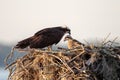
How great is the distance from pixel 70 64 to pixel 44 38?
48.2 inches

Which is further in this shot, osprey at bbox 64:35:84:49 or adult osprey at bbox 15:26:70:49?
adult osprey at bbox 15:26:70:49

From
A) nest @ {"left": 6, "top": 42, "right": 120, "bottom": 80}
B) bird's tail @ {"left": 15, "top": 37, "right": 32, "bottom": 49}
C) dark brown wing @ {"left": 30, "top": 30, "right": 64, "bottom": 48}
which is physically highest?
dark brown wing @ {"left": 30, "top": 30, "right": 64, "bottom": 48}

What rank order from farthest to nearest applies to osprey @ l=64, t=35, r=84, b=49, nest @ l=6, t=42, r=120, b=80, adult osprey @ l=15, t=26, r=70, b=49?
adult osprey @ l=15, t=26, r=70, b=49 < osprey @ l=64, t=35, r=84, b=49 < nest @ l=6, t=42, r=120, b=80

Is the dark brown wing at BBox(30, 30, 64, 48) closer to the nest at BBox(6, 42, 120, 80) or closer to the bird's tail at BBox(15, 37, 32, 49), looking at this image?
the bird's tail at BBox(15, 37, 32, 49)

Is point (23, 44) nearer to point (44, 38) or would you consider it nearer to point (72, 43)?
point (44, 38)

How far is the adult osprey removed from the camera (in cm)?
1157

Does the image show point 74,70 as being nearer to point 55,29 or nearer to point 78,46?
point 78,46

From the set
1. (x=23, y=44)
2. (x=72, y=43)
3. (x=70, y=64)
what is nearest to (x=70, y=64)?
(x=70, y=64)

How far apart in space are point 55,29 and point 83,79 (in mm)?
1883

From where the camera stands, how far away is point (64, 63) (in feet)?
35.3

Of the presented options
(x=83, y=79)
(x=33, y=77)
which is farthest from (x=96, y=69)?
(x=33, y=77)

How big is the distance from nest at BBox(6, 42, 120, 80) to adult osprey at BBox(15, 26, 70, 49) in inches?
10.3

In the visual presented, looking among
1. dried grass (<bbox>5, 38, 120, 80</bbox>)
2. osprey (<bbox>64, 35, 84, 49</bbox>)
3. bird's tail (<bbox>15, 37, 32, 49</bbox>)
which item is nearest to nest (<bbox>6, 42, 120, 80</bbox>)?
dried grass (<bbox>5, 38, 120, 80</bbox>)

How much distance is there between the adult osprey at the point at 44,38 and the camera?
11570 mm
